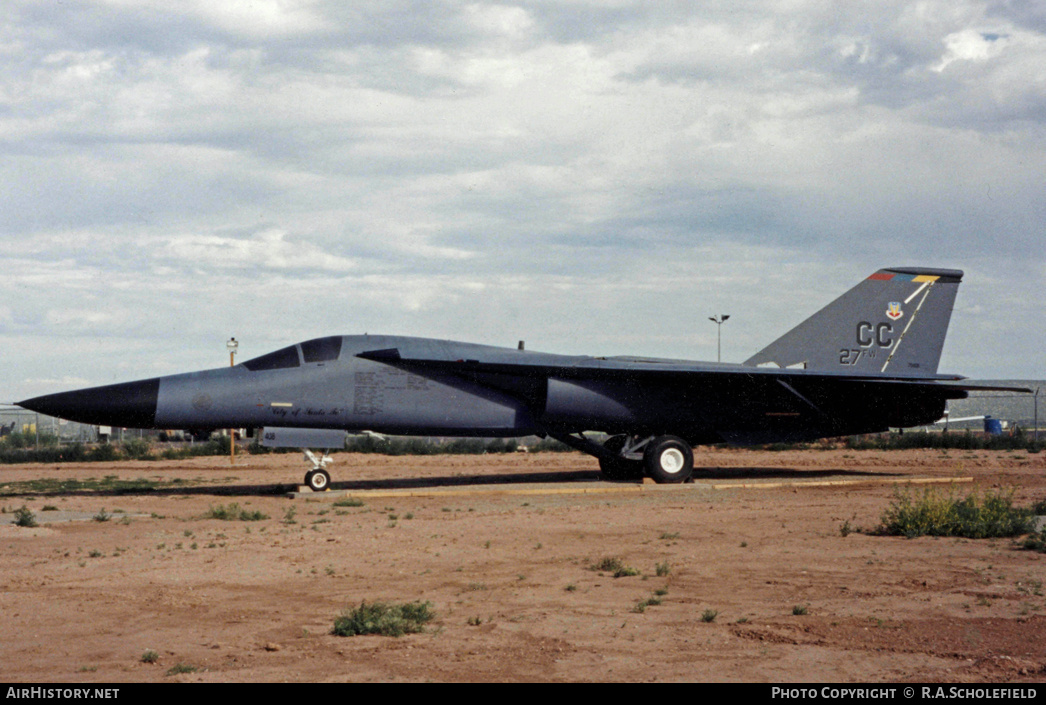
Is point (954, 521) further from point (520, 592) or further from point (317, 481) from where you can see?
point (317, 481)

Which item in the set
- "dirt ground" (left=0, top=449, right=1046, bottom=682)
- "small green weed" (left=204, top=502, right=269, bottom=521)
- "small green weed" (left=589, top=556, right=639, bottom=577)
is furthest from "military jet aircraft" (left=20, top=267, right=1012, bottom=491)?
"small green weed" (left=589, top=556, right=639, bottom=577)

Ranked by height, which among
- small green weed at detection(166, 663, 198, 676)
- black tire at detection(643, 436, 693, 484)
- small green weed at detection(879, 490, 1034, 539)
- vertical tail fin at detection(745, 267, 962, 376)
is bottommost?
small green weed at detection(166, 663, 198, 676)

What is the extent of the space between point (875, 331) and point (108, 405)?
16422 millimetres

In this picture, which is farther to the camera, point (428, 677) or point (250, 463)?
point (250, 463)

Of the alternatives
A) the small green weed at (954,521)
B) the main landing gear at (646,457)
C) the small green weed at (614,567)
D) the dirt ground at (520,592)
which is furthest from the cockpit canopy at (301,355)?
the small green weed at (954,521)

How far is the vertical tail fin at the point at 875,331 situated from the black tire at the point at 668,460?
3.45 metres

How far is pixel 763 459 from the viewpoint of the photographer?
3166 cm

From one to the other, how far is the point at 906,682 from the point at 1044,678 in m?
0.80

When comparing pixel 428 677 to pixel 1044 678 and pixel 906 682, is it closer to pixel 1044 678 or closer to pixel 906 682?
pixel 906 682

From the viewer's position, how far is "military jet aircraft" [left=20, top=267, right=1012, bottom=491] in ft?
55.1

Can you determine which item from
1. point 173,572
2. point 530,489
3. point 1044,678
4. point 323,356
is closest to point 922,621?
point 1044,678

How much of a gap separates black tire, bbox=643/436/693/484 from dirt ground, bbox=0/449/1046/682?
7.96 feet

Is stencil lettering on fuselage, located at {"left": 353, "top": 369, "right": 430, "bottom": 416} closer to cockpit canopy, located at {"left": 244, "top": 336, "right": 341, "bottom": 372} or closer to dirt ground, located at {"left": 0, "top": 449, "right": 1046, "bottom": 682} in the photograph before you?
cockpit canopy, located at {"left": 244, "top": 336, "right": 341, "bottom": 372}

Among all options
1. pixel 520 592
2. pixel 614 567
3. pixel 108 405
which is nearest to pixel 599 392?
pixel 108 405
